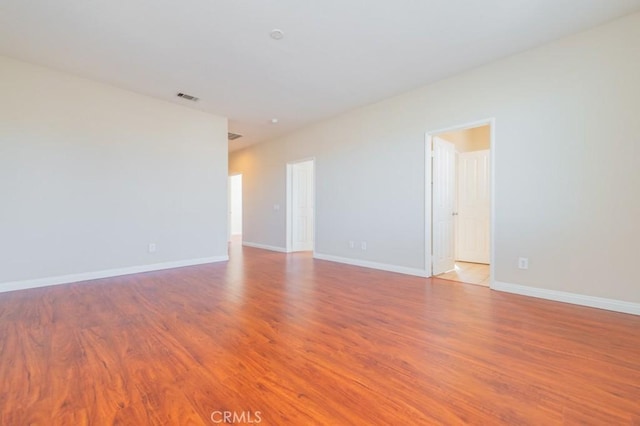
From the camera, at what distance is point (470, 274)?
4270mm

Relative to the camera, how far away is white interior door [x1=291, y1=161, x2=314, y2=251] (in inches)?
254

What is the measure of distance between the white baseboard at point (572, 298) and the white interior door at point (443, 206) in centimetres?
92

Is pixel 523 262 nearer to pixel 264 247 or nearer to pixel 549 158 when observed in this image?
pixel 549 158

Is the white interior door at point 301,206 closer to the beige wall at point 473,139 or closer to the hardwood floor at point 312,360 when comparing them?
the beige wall at point 473,139

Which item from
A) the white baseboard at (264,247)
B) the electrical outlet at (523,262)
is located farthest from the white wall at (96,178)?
the electrical outlet at (523,262)

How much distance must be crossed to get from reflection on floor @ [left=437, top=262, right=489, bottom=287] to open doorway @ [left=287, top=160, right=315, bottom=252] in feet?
10.6

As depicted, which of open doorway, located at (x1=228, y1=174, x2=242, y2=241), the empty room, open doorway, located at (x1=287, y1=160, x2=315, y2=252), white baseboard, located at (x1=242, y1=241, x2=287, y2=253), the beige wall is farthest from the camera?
open doorway, located at (x1=228, y1=174, x2=242, y2=241)

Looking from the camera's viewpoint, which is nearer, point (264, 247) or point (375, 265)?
point (375, 265)

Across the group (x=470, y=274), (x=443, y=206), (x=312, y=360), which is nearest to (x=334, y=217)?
(x=443, y=206)

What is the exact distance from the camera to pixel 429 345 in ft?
6.54

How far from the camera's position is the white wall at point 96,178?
3.38 metres

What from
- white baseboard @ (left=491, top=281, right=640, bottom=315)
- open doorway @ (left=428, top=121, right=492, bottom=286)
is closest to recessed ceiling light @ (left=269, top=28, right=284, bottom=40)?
open doorway @ (left=428, top=121, right=492, bottom=286)

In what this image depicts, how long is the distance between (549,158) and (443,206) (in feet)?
4.85

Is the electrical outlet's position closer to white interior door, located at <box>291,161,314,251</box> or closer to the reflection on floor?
the reflection on floor
